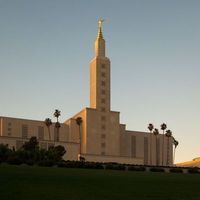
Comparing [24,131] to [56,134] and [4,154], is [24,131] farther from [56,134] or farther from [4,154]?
[4,154]

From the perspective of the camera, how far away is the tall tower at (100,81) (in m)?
111

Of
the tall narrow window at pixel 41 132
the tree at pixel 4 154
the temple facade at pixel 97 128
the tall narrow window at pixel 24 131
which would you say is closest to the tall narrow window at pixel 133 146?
the temple facade at pixel 97 128

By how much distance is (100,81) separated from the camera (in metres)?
112

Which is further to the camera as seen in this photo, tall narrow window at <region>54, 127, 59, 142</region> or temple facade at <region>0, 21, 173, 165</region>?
tall narrow window at <region>54, 127, 59, 142</region>

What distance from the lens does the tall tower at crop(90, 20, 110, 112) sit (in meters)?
111

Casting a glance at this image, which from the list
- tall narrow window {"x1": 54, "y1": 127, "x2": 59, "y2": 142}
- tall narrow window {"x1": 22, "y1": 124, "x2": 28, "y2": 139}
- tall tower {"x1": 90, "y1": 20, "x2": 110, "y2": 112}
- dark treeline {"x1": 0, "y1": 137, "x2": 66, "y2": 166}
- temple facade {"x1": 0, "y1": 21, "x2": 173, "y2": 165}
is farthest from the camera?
tall narrow window {"x1": 22, "y1": 124, "x2": 28, "y2": 139}

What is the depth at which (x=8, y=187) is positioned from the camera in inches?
857

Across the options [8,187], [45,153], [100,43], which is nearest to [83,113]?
[100,43]

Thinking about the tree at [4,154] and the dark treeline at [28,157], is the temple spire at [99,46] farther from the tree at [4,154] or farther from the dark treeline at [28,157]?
the tree at [4,154]

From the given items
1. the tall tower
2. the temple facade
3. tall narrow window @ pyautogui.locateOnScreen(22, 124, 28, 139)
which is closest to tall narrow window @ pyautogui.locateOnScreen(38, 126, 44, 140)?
the temple facade

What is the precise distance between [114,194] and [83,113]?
8803cm

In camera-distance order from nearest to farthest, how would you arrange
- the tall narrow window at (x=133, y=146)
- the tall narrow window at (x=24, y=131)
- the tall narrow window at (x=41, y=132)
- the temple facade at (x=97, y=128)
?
the temple facade at (x=97, y=128)
the tall narrow window at (x=24, y=131)
the tall narrow window at (x=41, y=132)
the tall narrow window at (x=133, y=146)

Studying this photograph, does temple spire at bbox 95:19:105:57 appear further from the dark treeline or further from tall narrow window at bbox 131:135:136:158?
the dark treeline

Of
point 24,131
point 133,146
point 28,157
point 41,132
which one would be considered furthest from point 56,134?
point 28,157
